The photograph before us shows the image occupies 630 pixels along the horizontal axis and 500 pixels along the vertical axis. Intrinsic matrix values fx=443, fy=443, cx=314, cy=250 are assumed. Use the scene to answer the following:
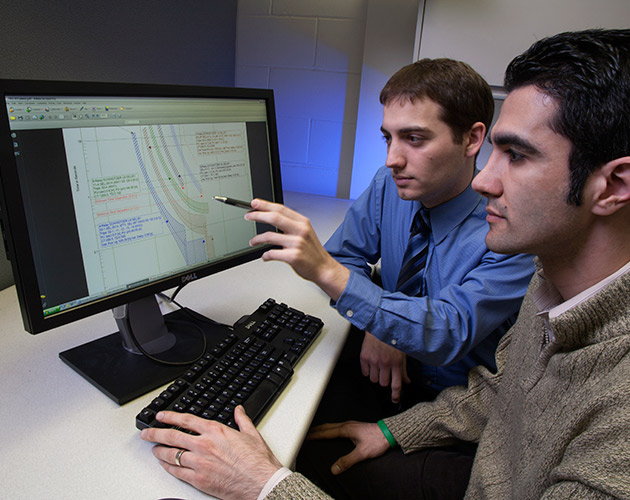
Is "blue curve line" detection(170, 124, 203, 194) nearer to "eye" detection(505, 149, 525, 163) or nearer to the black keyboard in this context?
the black keyboard

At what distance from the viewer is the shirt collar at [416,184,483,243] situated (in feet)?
3.54

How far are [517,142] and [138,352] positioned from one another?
722 mm

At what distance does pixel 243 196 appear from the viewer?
0.91 meters

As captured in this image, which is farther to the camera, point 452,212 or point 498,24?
point 498,24

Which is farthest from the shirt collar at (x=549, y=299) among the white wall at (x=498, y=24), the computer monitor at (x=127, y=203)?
the white wall at (x=498, y=24)

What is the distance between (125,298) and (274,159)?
0.43m

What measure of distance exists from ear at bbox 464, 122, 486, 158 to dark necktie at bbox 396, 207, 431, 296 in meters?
0.18

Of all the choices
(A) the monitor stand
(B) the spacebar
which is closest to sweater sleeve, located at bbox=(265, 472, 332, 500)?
(B) the spacebar

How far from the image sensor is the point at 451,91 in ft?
3.43

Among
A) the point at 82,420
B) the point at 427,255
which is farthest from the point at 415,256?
the point at 82,420

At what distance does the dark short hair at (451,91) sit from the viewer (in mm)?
1048

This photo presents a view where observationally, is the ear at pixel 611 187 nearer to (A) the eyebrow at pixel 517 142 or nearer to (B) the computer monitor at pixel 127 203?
(A) the eyebrow at pixel 517 142

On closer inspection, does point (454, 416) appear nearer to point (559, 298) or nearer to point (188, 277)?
point (559, 298)

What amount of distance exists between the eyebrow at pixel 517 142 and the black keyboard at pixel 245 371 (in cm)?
49
